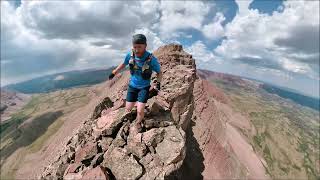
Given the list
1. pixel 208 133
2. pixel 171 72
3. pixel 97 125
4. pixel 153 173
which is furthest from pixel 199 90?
pixel 153 173

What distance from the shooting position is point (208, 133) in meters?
53.3

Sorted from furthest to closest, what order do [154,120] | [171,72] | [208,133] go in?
[208,133], [171,72], [154,120]

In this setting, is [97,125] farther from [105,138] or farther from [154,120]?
[154,120]

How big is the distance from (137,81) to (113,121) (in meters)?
4.69

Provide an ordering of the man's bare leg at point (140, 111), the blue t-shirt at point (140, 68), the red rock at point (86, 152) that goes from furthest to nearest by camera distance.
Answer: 1. the red rock at point (86, 152)
2. the man's bare leg at point (140, 111)
3. the blue t-shirt at point (140, 68)

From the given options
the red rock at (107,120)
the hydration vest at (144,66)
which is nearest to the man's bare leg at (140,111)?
the hydration vest at (144,66)

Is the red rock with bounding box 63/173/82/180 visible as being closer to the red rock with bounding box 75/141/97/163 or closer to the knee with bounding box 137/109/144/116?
the red rock with bounding box 75/141/97/163

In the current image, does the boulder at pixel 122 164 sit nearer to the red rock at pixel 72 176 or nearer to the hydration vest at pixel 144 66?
the red rock at pixel 72 176

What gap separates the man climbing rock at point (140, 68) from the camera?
1778cm

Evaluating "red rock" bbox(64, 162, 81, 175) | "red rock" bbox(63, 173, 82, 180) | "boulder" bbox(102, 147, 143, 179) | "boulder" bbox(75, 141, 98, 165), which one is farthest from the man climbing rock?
"red rock" bbox(64, 162, 81, 175)

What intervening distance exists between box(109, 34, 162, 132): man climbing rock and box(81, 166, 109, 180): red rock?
13.7ft

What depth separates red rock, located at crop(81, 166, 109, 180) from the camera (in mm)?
17953

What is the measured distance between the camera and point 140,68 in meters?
18.8

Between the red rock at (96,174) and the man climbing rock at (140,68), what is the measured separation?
4.18m
